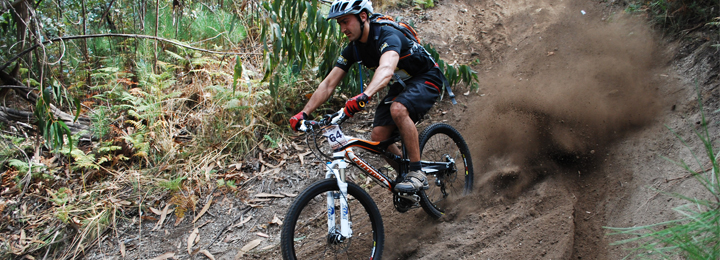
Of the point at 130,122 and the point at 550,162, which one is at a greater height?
the point at 550,162

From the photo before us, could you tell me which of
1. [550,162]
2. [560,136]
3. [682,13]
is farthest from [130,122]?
[682,13]

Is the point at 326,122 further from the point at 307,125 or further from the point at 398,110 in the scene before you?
the point at 398,110

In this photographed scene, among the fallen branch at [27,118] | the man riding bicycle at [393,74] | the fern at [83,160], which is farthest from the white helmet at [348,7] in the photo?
the fallen branch at [27,118]

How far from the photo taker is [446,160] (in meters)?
4.31

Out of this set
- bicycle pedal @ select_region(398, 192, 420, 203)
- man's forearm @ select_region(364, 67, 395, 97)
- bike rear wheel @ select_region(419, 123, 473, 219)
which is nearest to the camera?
man's forearm @ select_region(364, 67, 395, 97)

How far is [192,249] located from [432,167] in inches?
102

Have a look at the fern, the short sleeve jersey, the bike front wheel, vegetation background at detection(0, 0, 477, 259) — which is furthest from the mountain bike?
the fern

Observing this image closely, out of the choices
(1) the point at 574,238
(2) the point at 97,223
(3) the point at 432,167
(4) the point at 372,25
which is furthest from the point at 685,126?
(2) the point at 97,223

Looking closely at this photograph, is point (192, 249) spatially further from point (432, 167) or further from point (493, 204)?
point (493, 204)

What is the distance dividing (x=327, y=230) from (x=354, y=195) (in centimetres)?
49

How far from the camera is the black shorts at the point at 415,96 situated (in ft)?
11.6

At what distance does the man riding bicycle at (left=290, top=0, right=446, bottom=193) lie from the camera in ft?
11.0

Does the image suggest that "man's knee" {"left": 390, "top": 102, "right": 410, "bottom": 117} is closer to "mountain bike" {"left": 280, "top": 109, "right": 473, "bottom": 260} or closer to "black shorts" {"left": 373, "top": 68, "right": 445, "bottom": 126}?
"black shorts" {"left": 373, "top": 68, "right": 445, "bottom": 126}

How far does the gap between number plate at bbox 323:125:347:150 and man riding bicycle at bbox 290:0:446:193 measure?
0.24 metres
